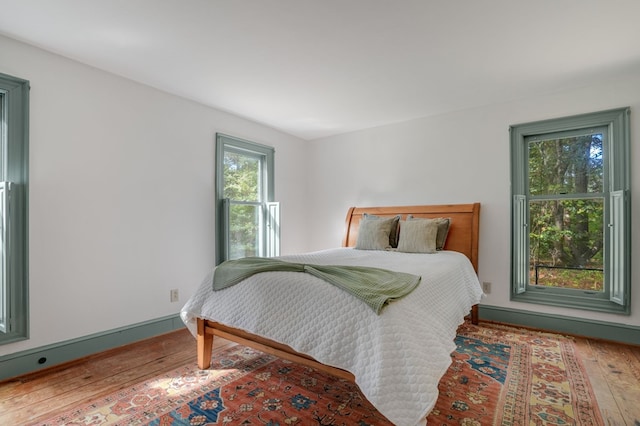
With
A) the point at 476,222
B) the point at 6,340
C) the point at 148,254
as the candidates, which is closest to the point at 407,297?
the point at 476,222

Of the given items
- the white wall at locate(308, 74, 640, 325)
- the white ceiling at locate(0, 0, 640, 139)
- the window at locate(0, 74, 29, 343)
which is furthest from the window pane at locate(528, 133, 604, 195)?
the window at locate(0, 74, 29, 343)

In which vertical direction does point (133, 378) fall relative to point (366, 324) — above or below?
below

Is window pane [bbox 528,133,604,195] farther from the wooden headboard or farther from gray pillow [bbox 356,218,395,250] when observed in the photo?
gray pillow [bbox 356,218,395,250]

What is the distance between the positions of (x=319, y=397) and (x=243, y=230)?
241cm

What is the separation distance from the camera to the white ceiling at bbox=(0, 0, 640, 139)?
6.19 ft

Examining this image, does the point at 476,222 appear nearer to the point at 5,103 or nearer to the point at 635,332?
the point at 635,332

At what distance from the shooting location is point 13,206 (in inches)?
85.3

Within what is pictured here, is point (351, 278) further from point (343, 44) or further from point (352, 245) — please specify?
point (352, 245)

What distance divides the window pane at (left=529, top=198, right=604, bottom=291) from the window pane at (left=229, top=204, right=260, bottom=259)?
10.4ft

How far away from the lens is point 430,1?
5.99ft

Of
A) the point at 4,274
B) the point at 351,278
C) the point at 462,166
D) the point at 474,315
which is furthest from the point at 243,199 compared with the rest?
the point at 474,315

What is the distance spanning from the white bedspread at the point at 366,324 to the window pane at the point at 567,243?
1.53m

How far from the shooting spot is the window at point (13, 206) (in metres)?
2.14

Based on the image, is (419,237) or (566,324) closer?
(566,324)
